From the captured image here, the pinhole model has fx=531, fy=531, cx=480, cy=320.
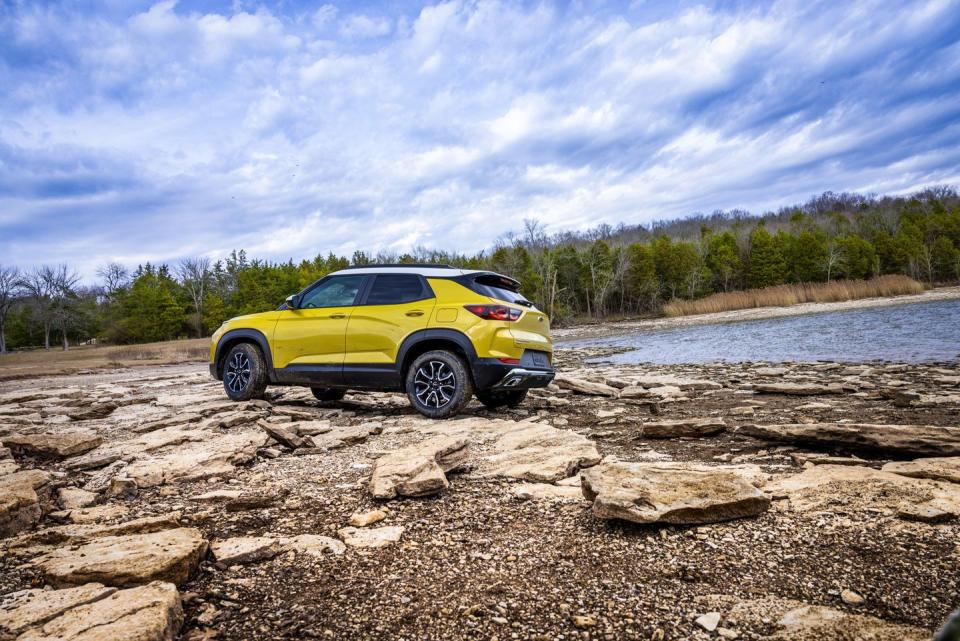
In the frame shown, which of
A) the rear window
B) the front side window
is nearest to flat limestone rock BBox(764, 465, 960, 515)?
the rear window

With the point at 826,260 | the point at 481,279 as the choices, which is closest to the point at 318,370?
the point at 481,279

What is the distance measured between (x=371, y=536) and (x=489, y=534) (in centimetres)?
64

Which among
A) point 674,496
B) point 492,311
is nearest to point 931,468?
point 674,496

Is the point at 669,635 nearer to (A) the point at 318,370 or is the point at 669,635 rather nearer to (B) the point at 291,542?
(B) the point at 291,542

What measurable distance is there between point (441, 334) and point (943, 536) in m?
4.83

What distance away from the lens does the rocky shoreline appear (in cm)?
200

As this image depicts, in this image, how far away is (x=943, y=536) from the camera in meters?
2.46

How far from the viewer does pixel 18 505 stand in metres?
3.09

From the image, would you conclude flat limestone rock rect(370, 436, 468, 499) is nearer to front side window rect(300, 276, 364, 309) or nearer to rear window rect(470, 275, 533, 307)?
rear window rect(470, 275, 533, 307)

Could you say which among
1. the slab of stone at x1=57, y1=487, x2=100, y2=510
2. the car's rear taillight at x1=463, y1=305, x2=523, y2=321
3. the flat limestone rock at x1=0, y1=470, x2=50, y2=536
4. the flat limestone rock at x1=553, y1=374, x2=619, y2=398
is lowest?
the flat limestone rock at x1=553, y1=374, x2=619, y2=398

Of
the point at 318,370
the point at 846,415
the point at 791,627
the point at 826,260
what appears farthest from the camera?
the point at 826,260

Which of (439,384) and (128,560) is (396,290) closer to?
(439,384)

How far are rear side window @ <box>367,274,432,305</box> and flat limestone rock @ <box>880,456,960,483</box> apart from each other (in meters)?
4.82

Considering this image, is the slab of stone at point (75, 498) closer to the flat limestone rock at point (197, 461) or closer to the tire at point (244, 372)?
the flat limestone rock at point (197, 461)
